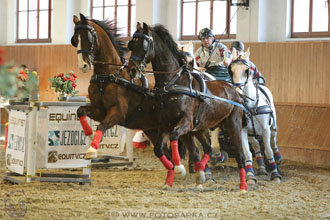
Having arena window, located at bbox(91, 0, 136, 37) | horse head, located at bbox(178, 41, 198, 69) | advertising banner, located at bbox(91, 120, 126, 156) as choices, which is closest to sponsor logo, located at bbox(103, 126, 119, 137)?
advertising banner, located at bbox(91, 120, 126, 156)

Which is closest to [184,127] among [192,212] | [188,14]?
[192,212]

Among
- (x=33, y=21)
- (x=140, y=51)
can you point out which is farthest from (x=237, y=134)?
(x=33, y=21)

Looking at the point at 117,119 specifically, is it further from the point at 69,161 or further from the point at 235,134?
the point at 235,134

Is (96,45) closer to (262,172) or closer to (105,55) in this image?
(105,55)

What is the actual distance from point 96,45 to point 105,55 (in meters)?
0.19

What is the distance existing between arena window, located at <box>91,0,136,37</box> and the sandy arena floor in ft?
21.7

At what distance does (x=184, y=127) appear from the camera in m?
6.20

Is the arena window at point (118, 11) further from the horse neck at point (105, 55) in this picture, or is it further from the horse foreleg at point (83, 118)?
the horse foreleg at point (83, 118)

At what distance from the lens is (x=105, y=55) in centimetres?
660

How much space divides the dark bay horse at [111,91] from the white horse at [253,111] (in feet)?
4.94

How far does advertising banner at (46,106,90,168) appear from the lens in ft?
22.6

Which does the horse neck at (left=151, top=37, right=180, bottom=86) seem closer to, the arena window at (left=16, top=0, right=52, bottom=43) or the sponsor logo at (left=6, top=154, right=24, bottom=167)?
the sponsor logo at (left=6, top=154, right=24, bottom=167)

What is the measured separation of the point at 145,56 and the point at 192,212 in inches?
79.2

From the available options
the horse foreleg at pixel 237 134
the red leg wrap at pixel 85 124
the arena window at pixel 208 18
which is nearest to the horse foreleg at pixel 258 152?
the horse foreleg at pixel 237 134
